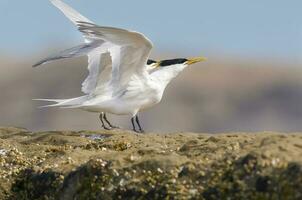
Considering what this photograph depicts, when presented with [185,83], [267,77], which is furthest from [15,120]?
[267,77]

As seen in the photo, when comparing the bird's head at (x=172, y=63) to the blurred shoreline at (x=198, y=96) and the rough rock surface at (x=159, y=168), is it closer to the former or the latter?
the rough rock surface at (x=159, y=168)

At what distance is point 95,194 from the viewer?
10578 mm

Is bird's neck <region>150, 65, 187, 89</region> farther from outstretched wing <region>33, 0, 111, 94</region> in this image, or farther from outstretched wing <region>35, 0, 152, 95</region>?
outstretched wing <region>33, 0, 111, 94</region>

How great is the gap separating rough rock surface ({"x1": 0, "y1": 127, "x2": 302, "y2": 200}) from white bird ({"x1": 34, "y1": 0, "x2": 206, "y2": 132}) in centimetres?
389

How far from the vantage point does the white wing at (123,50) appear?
52.9 ft

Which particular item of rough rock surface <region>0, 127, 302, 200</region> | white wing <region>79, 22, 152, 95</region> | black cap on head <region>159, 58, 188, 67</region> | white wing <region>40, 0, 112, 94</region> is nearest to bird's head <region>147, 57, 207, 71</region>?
black cap on head <region>159, 58, 188, 67</region>

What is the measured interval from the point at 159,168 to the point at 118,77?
7530 mm

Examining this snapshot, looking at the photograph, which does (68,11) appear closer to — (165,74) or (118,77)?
(165,74)

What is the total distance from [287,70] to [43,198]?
9363 centimetres

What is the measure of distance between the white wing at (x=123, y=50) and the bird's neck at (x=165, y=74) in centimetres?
52

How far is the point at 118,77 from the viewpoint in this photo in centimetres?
1767

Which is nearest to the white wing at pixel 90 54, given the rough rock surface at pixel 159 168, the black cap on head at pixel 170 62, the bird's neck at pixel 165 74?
the bird's neck at pixel 165 74

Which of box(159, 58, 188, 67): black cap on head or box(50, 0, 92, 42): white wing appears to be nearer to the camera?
box(50, 0, 92, 42): white wing

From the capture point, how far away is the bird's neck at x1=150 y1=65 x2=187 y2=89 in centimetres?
1839
